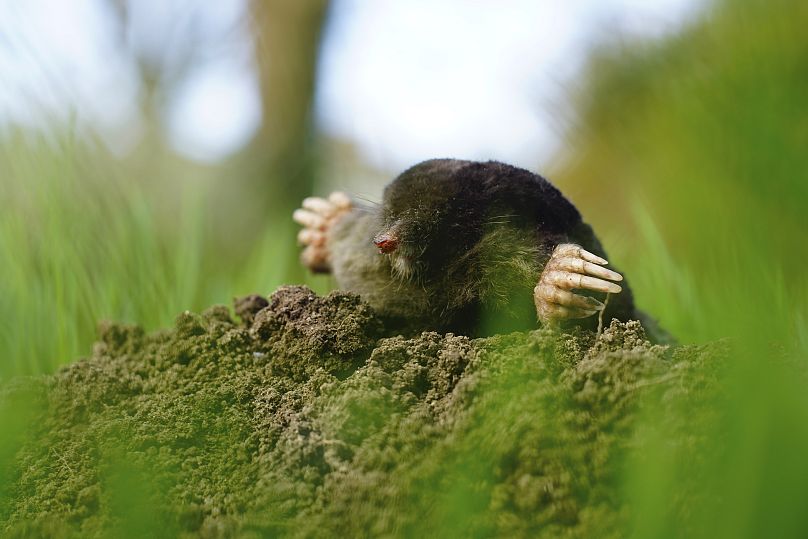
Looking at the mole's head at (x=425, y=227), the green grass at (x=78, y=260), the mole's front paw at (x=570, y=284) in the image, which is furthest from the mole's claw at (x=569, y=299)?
the green grass at (x=78, y=260)

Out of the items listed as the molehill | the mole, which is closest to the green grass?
the molehill

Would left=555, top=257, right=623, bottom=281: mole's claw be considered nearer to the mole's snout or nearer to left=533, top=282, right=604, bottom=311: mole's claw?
left=533, top=282, right=604, bottom=311: mole's claw

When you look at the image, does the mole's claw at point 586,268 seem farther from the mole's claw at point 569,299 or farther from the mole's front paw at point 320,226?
the mole's front paw at point 320,226

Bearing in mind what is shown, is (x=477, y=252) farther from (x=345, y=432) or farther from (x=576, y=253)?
(x=345, y=432)

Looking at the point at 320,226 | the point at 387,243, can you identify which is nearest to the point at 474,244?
the point at 387,243

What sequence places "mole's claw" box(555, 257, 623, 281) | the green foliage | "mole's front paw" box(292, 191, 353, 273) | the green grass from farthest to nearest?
"mole's front paw" box(292, 191, 353, 273), the green grass, "mole's claw" box(555, 257, 623, 281), the green foliage

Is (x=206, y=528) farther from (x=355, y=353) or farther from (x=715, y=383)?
(x=715, y=383)
